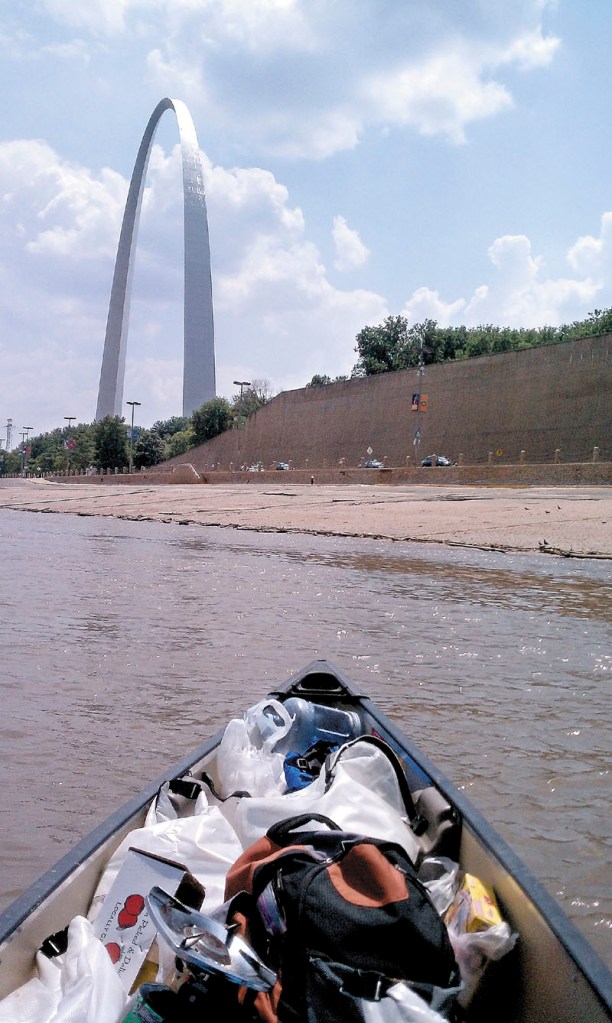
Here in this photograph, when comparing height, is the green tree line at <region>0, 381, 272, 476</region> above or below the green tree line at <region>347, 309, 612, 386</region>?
below

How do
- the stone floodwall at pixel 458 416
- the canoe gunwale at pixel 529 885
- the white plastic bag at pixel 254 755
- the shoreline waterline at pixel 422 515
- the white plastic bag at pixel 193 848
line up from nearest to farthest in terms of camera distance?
the canoe gunwale at pixel 529 885 → the white plastic bag at pixel 193 848 → the white plastic bag at pixel 254 755 → the shoreline waterline at pixel 422 515 → the stone floodwall at pixel 458 416

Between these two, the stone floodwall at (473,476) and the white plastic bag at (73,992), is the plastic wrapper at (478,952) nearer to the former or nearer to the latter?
the white plastic bag at (73,992)

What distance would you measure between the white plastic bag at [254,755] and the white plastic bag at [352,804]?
211mm

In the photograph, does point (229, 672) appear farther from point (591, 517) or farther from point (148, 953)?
point (591, 517)

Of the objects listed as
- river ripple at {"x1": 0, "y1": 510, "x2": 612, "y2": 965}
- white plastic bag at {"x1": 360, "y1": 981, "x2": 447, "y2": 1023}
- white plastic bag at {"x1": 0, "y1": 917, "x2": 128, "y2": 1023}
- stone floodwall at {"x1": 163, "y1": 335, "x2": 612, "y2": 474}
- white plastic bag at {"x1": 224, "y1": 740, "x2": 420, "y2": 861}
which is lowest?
river ripple at {"x1": 0, "y1": 510, "x2": 612, "y2": 965}

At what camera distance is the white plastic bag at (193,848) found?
5.52 feet

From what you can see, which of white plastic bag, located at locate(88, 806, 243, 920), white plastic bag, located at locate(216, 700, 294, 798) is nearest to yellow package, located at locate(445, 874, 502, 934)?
white plastic bag, located at locate(88, 806, 243, 920)

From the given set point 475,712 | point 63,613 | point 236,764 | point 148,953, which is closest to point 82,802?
point 236,764

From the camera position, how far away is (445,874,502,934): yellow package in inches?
56.2

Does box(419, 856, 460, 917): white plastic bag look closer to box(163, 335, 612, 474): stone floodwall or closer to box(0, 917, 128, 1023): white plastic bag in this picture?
box(0, 917, 128, 1023): white plastic bag

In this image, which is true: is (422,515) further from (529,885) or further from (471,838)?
(529,885)

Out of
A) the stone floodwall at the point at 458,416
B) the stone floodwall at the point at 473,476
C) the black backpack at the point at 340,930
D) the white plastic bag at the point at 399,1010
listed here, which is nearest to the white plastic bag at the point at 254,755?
the black backpack at the point at 340,930

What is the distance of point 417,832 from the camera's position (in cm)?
189

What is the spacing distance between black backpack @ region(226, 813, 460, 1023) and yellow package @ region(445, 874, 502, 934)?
0.35 feet
